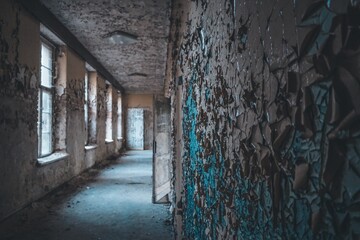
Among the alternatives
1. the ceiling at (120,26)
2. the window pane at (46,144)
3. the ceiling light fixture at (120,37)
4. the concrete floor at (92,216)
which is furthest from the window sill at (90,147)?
the ceiling light fixture at (120,37)

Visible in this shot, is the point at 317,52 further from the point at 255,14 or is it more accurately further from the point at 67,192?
the point at 67,192

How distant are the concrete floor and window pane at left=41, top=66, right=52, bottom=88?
5.73 feet

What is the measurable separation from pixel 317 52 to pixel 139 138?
1308cm

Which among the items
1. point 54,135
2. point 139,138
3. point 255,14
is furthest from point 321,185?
point 139,138

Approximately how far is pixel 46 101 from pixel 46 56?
2.48 ft

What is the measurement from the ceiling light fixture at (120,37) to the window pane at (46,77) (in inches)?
45.9

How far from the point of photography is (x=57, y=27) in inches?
177

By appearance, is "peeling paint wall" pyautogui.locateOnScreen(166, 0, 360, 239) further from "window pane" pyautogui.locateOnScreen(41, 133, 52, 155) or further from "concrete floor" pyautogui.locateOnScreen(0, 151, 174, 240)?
"window pane" pyautogui.locateOnScreen(41, 133, 52, 155)

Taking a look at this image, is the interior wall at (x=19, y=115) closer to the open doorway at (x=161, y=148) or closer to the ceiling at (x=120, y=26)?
the ceiling at (x=120, y=26)

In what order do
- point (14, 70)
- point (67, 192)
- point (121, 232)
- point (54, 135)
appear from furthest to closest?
point (54, 135) → point (67, 192) → point (14, 70) → point (121, 232)

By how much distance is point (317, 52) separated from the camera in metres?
0.35

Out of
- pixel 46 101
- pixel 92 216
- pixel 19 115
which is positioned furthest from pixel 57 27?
pixel 92 216

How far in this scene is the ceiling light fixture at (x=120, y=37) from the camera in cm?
506

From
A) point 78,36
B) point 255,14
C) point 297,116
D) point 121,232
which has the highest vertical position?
point 78,36
